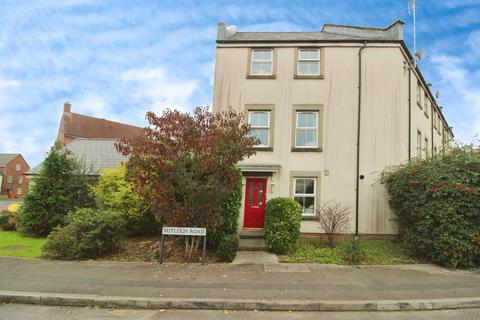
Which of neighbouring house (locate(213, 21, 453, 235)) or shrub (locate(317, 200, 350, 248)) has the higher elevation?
neighbouring house (locate(213, 21, 453, 235))

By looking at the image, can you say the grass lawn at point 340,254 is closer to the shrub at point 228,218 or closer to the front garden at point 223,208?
the front garden at point 223,208

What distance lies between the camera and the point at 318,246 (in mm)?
12047

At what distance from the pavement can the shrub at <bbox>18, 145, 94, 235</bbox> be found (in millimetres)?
4696

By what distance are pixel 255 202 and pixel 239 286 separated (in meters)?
6.65

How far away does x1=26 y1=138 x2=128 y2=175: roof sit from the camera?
19.7m

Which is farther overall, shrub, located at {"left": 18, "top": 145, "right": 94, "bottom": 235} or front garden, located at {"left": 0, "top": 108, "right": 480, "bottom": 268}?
shrub, located at {"left": 18, "top": 145, "right": 94, "bottom": 235}

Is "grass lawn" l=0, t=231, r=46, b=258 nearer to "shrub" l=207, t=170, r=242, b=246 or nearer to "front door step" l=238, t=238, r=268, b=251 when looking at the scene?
"shrub" l=207, t=170, r=242, b=246

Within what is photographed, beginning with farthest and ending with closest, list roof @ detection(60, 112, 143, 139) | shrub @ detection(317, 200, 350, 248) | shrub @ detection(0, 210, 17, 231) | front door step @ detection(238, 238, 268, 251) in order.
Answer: roof @ detection(60, 112, 143, 139) → shrub @ detection(0, 210, 17, 231) → shrub @ detection(317, 200, 350, 248) → front door step @ detection(238, 238, 268, 251)

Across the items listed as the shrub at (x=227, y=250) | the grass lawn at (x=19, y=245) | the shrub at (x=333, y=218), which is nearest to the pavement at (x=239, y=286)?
the shrub at (x=227, y=250)

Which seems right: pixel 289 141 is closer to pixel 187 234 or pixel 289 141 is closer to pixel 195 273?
pixel 187 234

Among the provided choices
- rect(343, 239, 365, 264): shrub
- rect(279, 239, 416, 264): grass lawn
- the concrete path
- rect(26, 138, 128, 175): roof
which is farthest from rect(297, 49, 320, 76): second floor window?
rect(26, 138, 128, 175): roof

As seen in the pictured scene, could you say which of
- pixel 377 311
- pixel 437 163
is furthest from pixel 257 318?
pixel 437 163

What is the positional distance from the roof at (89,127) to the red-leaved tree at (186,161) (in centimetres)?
4149

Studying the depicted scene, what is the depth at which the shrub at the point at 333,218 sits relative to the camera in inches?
480
